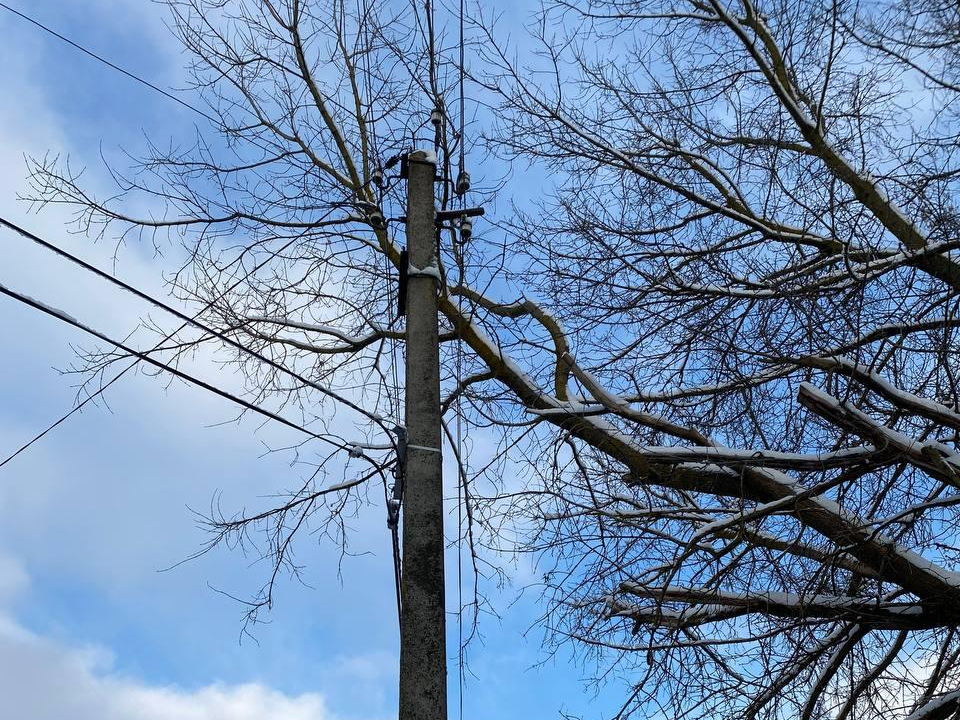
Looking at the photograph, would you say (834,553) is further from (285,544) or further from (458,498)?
(285,544)

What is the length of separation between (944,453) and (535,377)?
9.89 feet

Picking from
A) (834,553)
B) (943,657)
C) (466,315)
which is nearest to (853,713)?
(943,657)

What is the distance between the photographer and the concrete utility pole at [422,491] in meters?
3.28

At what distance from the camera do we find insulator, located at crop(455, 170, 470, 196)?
480 centimetres

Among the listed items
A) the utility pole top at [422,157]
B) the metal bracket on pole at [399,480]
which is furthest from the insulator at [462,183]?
the metal bracket on pole at [399,480]

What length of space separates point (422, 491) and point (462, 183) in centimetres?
182

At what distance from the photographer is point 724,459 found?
5785 millimetres

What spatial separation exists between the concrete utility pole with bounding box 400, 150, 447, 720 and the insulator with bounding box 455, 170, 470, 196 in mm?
368

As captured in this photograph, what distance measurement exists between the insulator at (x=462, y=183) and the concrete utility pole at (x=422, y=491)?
37 cm

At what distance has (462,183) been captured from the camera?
189 inches

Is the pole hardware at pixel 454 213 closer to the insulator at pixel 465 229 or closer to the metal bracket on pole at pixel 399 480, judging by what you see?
the insulator at pixel 465 229

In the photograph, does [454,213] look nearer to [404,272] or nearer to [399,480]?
[404,272]

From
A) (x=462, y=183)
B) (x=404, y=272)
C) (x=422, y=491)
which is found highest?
(x=462, y=183)

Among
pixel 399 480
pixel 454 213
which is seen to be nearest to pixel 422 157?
→ pixel 454 213
